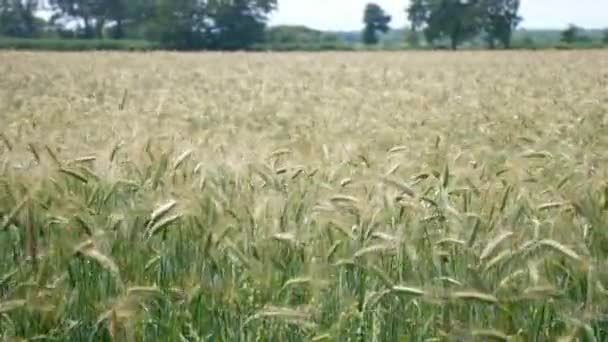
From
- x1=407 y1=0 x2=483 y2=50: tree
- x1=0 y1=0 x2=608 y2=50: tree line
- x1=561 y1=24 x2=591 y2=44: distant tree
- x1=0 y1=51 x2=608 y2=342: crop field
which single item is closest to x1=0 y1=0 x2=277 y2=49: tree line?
x1=0 y1=0 x2=608 y2=50: tree line

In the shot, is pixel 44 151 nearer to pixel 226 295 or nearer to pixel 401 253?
pixel 226 295

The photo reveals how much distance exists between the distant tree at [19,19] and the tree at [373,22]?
28.4 m

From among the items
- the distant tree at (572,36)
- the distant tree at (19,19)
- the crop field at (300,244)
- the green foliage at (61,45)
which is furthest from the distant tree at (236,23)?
the crop field at (300,244)

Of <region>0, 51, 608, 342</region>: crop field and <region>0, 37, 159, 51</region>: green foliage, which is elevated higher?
<region>0, 51, 608, 342</region>: crop field

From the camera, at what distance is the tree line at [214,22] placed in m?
48.5

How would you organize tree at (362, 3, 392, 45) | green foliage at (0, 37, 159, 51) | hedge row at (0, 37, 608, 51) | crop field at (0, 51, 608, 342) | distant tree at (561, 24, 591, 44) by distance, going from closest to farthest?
crop field at (0, 51, 608, 342), green foliage at (0, 37, 159, 51), hedge row at (0, 37, 608, 51), distant tree at (561, 24, 591, 44), tree at (362, 3, 392, 45)

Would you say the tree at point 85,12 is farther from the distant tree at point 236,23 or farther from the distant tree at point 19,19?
Result: the distant tree at point 236,23

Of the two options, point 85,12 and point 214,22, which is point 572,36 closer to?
point 214,22

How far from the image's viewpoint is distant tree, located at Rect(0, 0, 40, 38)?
4856cm

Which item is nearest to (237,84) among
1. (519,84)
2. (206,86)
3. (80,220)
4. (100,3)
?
(206,86)

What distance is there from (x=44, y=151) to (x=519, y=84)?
29.4ft

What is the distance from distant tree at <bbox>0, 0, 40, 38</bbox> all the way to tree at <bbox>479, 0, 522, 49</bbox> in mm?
32890

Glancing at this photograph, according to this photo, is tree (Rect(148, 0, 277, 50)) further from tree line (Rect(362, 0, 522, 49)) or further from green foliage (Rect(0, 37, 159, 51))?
tree line (Rect(362, 0, 522, 49))

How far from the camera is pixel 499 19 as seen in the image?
58875 millimetres
